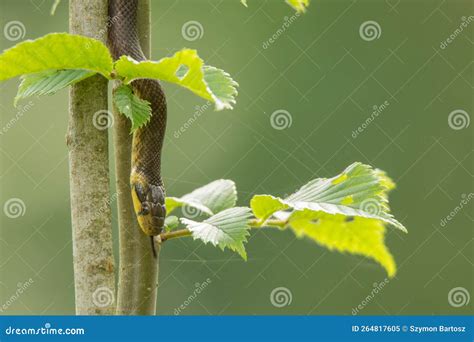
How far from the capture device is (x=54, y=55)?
3.58ft

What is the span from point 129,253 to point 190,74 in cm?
32

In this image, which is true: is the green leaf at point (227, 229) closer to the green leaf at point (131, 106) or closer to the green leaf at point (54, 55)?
the green leaf at point (131, 106)

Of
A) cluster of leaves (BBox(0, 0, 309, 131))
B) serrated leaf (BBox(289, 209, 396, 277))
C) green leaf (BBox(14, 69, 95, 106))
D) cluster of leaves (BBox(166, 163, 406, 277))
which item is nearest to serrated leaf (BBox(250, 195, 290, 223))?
cluster of leaves (BBox(166, 163, 406, 277))

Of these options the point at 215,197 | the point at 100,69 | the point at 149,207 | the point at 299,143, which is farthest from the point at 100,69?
the point at 299,143

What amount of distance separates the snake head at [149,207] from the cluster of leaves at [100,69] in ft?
0.58

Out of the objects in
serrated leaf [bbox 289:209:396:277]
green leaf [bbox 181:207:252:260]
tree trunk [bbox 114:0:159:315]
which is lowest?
tree trunk [bbox 114:0:159:315]

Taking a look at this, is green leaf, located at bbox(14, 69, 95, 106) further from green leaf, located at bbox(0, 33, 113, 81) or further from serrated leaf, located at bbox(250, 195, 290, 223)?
serrated leaf, located at bbox(250, 195, 290, 223)

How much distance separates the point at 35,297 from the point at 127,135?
15.6 feet

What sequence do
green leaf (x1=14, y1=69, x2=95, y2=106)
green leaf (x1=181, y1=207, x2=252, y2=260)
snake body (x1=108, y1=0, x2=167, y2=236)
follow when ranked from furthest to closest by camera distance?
snake body (x1=108, y1=0, x2=167, y2=236) → green leaf (x1=181, y1=207, x2=252, y2=260) → green leaf (x1=14, y1=69, x2=95, y2=106)

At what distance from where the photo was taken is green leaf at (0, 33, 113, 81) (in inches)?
42.3

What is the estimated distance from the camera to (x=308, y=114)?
7.19 m

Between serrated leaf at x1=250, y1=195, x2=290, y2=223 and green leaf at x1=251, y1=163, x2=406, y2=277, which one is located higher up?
green leaf at x1=251, y1=163, x2=406, y2=277

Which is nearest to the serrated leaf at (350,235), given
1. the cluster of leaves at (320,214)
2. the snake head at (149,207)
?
the cluster of leaves at (320,214)

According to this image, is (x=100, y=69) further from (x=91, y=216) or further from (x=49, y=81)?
(x=91, y=216)
